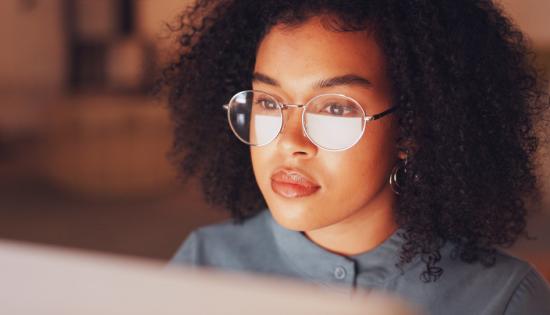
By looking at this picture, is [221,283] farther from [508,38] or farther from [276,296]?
[508,38]

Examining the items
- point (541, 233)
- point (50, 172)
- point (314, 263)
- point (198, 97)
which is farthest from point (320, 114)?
point (50, 172)

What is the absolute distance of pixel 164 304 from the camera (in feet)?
0.99

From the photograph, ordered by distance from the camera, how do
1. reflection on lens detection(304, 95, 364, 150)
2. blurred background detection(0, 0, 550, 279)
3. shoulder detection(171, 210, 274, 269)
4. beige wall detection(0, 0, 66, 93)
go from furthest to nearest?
beige wall detection(0, 0, 66, 93), blurred background detection(0, 0, 550, 279), shoulder detection(171, 210, 274, 269), reflection on lens detection(304, 95, 364, 150)

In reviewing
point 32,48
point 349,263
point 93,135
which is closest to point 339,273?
point 349,263

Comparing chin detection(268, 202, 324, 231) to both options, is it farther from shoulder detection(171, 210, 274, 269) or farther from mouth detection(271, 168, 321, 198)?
shoulder detection(171, 210, 274, 269)

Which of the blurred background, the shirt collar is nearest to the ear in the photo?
the shirt collar

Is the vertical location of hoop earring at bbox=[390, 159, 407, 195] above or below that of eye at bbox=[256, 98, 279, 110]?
below

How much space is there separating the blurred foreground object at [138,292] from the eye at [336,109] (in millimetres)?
691

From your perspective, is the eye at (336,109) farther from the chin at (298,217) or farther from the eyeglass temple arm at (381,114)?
the chin at (298,217)

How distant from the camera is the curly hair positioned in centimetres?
104

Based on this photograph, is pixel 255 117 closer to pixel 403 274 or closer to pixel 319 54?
pixel 319 54

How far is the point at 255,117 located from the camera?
1092 millimetres

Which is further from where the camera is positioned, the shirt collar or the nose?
the shirt collar

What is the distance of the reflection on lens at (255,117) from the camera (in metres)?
1.04
